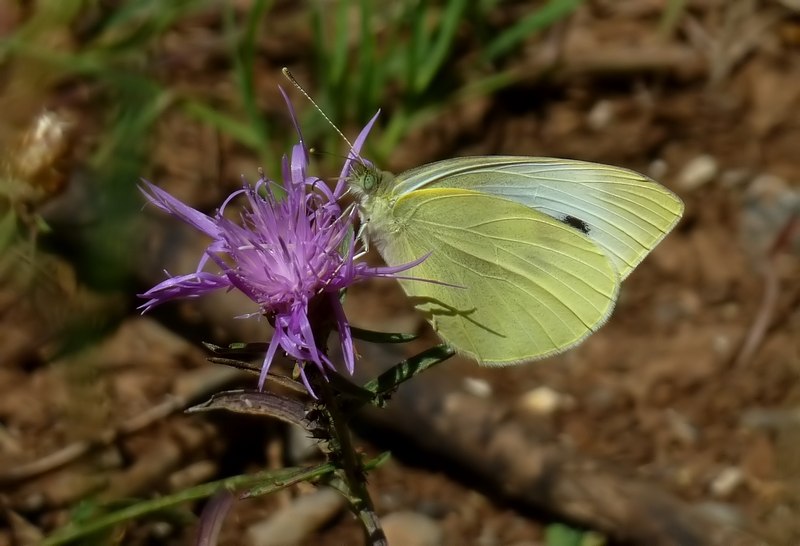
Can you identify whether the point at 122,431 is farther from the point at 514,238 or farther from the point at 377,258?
the point at 514,238

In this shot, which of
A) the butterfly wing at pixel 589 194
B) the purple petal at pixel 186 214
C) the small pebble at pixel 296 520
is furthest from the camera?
the small pebble at pixel 296 520

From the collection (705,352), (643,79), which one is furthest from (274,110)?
(705,352)

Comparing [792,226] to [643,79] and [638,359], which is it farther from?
[643,79]

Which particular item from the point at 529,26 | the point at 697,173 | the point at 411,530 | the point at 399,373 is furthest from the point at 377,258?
the point at 399,373

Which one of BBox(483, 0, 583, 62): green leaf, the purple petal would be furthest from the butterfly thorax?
BBox(483, 0, 583, 62): green leaf

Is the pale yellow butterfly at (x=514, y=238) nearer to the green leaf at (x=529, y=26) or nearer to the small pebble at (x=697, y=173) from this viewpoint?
the green leaf at (x=529, y=26)

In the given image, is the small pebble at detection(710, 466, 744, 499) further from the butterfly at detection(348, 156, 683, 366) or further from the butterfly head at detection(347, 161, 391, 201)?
the butterfly head at detection(347, 161, 391, 201)

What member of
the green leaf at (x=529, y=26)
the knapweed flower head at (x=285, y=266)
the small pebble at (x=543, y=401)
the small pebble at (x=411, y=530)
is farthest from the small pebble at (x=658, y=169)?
the knapweed flower head at (x=285, y=266)
